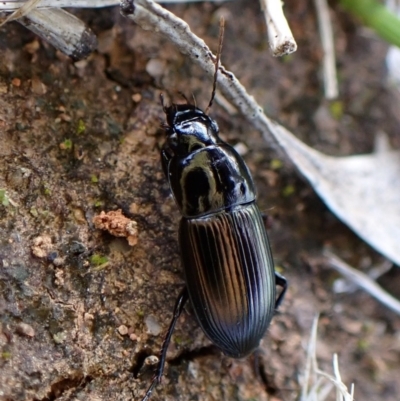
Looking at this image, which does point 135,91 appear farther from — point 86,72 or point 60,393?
point 60,393

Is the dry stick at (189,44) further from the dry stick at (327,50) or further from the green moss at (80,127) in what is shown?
the dry stick at (327,50)

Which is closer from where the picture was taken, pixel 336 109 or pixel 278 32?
pixel 278 32

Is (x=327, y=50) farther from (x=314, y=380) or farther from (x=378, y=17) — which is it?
(x=314, y=380)

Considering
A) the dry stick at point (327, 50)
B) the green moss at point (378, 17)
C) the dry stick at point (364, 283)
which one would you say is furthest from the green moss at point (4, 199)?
the green moss at point (378, 17)

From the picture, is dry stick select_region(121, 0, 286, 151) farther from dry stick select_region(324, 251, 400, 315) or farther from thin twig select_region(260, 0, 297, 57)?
dry stick select_region(324, 251, 400, 315)

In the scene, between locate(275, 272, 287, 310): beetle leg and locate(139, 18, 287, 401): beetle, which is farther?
locate(275, 272, 287, 310): beetle leg

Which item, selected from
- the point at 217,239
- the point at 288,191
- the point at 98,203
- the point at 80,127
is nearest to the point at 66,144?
the point at 80,127

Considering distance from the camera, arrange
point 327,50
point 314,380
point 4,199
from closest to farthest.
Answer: point 4,199
point 314,380
point 327,50

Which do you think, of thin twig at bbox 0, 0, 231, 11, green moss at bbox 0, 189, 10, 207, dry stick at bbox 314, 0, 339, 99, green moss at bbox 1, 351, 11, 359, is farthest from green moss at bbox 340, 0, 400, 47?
green moss at bbox 1, 351, 11, 359
